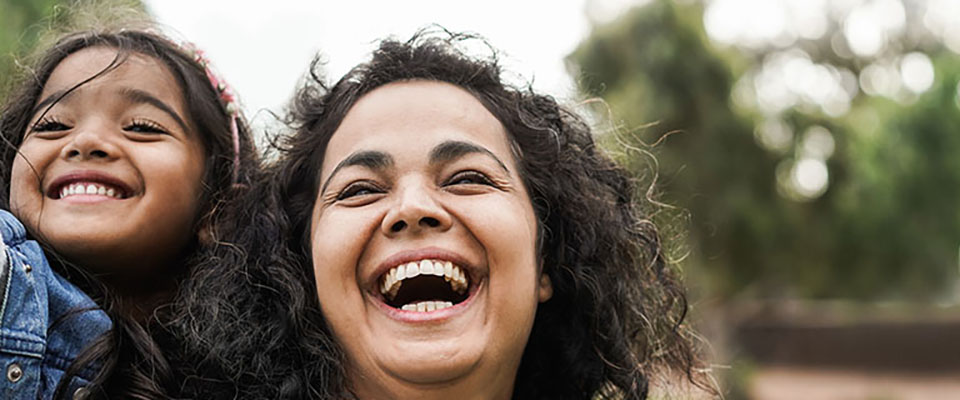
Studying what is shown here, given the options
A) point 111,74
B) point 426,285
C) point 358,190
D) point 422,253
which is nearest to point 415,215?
point 422,253

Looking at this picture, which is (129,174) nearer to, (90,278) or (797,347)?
(90,278)

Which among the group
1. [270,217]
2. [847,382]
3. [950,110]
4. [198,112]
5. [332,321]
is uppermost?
[950,110]

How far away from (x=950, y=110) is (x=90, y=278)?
16.8 meters

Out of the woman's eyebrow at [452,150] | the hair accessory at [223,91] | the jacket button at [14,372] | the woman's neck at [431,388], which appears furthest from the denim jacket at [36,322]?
the woman's eyebrow at [452,150]

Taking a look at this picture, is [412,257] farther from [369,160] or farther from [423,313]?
[369,160]

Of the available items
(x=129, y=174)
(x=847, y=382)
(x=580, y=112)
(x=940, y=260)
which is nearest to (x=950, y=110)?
(x=940, y=260)

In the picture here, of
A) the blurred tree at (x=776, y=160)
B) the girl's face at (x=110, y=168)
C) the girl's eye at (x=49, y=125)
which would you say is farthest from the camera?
the blurred tree at (x=776, y=160)

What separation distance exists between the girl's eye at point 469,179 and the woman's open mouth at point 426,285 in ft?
0.71

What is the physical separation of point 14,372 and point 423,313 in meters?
0.87

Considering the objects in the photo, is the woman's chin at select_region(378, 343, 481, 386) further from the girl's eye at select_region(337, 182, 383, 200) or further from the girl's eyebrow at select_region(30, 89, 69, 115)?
the girl's eyebrow at select_region(30, 89, 69, 115)

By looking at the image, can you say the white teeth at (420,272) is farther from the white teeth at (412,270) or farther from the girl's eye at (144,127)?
the girl's eye at (144,127)

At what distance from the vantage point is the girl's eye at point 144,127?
263 centimetres

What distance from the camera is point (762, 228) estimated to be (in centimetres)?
1300

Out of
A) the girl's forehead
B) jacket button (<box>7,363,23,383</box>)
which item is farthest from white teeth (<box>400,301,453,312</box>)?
the girl's forehead
